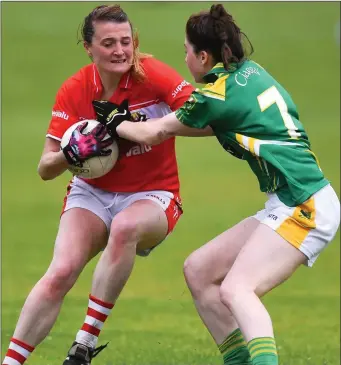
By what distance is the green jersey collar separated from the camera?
6.64m

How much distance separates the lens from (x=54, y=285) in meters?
7.21

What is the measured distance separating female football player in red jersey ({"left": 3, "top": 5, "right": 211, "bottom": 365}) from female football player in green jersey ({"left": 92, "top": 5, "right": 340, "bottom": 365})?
0.50m

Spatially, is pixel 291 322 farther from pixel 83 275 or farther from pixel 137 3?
pixel 137 3

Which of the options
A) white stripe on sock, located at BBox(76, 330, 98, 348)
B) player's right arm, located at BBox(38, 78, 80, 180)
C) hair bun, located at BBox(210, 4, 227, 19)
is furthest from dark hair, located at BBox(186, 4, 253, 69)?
white stripe on sock, located at BBox(76, 330, 98, 348)

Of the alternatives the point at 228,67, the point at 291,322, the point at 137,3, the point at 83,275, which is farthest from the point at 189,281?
the point at 137,3

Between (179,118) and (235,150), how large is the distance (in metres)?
0.39

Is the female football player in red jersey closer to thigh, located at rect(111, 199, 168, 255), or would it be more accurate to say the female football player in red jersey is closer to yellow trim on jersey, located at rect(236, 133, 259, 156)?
thigh, located at rect(111, 199, 168, 255)

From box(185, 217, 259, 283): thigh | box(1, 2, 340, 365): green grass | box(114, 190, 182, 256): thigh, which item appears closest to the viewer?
box(185, 217, 259, 283): thigh

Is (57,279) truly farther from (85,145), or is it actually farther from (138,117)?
(138,117)

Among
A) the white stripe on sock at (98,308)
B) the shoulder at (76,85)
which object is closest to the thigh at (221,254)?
the white stripe on sock at (98,308)

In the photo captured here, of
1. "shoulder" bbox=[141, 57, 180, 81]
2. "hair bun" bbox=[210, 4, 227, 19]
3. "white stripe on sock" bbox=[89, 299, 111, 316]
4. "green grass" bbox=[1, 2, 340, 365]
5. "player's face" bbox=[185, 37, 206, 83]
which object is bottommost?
"green grass" bbox=[1, 2, 340, 365]

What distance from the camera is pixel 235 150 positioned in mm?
6848

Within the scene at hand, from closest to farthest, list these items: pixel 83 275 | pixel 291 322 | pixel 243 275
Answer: pixel 243 275
pixel 291 322
pixel 83 275

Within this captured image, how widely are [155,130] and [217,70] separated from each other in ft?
1.71
